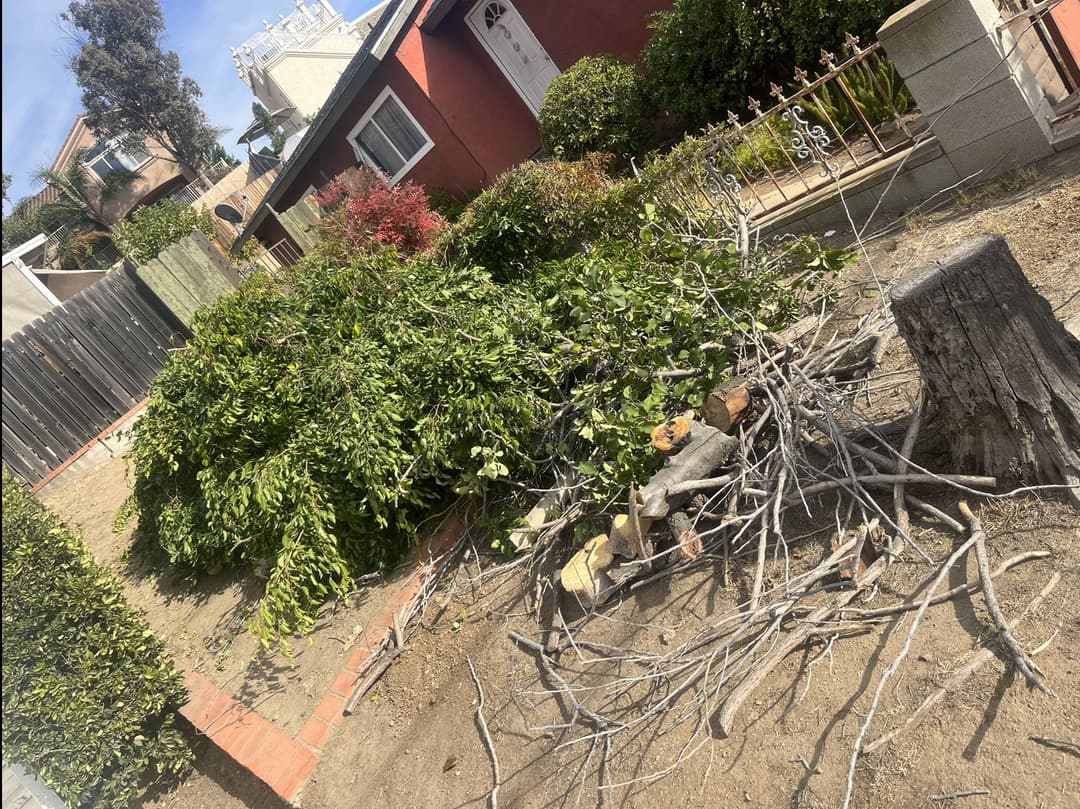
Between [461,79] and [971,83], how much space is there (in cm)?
976

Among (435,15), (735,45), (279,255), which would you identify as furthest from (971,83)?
(279,255)

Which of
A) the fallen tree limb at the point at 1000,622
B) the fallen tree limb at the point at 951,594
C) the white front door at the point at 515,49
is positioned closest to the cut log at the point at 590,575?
the fallen tree limb at the point at 951,594

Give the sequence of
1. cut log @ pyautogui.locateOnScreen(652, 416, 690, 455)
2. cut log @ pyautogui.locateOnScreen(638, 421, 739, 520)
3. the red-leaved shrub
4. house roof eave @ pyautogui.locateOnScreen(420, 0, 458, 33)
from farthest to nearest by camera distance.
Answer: house roof eave @ pyautogui.locateOnScreen(420, 0, 458, 33)
the red-leaved shrub
cut log @ pyautogui.locateOnScreen(652, 416, 690, 455)
cut log @ pyautogui.locateOnScreen(638, 421, 739, 520)

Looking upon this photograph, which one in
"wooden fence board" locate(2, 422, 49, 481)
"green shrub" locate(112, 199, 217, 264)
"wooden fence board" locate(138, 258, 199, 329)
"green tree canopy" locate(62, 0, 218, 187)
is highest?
"green tree canopy" locate(62, 0, 218, 187)

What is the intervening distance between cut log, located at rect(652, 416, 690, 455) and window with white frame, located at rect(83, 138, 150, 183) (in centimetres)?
4370

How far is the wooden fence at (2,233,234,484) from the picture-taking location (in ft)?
32.6

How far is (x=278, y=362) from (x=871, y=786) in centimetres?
456

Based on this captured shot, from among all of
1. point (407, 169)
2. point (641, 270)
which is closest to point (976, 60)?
point (641, 270)

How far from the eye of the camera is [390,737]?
3656 millimetres

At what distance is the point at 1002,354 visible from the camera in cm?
249

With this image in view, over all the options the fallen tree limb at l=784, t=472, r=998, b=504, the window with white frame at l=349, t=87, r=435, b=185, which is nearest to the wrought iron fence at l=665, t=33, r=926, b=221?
the fallen tree limb at l=784, t=472, r=998, b=504

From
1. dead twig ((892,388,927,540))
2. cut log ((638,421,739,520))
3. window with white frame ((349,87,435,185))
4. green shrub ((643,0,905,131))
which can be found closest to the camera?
dead twig ((892,388,927,540))

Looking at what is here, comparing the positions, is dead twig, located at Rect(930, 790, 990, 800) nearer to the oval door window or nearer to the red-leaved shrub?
the red-leaved shrub

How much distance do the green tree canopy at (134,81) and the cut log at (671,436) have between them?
41355 millimetres
